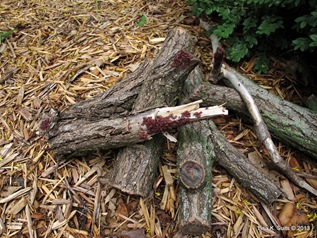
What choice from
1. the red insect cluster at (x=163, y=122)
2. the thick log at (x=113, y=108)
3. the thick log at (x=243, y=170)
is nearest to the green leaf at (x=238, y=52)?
the thick log at (x=113, y=108)

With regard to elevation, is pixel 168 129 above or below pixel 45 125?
above

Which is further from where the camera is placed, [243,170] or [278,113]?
[278,113]

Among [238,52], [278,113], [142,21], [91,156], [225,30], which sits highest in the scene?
[225,30]

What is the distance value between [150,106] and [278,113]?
1105 millimetres

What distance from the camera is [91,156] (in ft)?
7.86

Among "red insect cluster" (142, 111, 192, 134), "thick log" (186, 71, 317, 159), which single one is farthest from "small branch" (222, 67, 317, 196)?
"red insect cluster" (142, 111, 192, 134)

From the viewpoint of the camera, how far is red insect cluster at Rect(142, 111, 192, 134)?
1984 mm

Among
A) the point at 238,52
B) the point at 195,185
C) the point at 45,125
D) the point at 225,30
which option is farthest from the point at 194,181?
the point at 225,30

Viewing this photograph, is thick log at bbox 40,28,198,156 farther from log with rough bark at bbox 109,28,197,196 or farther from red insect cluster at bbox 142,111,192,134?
red insect cluster at bbox 142,111,192,134

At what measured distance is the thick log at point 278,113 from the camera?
2.27 meters

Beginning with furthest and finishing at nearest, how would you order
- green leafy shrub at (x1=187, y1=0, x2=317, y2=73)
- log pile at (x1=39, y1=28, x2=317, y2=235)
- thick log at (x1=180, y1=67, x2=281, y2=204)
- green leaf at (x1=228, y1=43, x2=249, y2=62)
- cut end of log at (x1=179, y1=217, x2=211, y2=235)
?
green leaf at (x1=228, y1=43, x2=249, y2=62)
green leafy shrub at (x1=187, y1=0, x2=317, y2=73)
thick log at (x1=180, y1=67, x2=281, y2=204)
log pile at (x1=39, y1=28, x2=317, y2=235)
cut end of log at (x1=179, y1=217, x2=211, y2=235)

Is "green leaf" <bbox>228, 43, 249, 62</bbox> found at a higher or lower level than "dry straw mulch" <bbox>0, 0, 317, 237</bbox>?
higher

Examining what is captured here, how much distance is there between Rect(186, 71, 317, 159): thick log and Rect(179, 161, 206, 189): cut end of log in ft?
2.40

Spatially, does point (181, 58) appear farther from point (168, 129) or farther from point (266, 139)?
point (266, 139)
